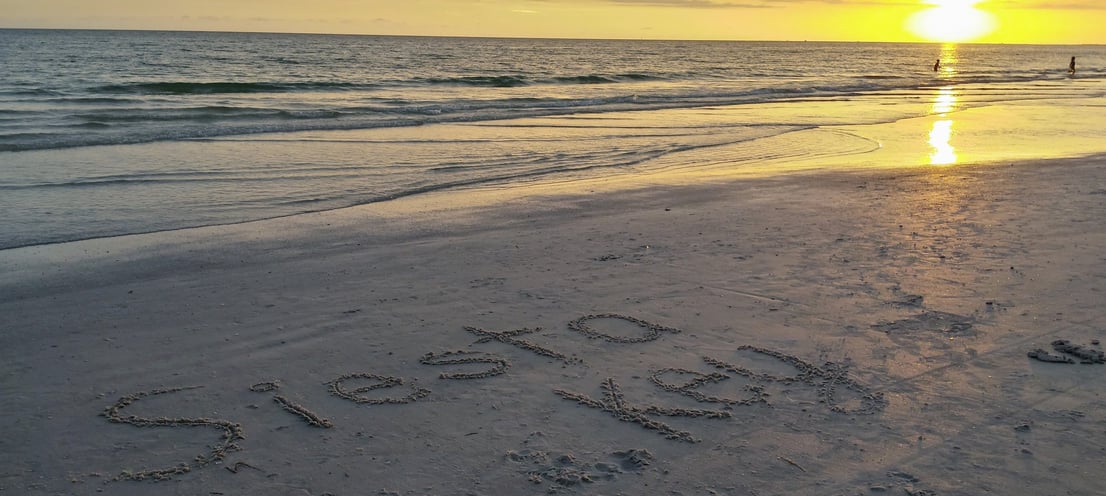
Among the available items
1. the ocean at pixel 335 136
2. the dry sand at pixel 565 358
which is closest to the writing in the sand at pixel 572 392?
the dry sand at pixel 565 358

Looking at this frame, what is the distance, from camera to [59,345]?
15.3ft

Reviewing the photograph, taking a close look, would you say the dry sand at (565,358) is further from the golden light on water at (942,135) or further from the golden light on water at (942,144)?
the golden light on water at (942,135)

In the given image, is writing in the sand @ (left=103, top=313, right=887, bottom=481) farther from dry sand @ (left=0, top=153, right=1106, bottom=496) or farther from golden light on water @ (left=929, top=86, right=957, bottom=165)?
golden light on water @ (left=929, top=86, right=957, bottom=165)

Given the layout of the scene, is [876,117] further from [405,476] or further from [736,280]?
[405,476]

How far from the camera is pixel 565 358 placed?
14.7 feet

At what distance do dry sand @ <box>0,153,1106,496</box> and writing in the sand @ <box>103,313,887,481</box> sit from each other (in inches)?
0.6

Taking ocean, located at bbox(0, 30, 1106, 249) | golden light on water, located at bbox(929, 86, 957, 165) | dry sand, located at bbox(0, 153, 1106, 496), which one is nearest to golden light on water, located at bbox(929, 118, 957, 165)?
golden light on water, located at bbox(929, 86, 957, 165)

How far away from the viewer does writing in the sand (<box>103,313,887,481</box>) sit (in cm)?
363

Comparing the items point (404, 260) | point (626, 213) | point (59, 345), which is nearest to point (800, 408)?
point (404, 260)

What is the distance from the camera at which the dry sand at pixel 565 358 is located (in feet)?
10.9

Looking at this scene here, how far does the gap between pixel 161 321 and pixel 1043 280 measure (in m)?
5.55

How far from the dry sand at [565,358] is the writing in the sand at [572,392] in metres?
0.01

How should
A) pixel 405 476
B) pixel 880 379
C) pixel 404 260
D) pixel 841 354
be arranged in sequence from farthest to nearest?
pixel 404 260 < pixel 841 354 < pixel 880 379 < pixel 405 476

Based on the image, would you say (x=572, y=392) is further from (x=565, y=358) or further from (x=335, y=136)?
(x=335, y=136)
